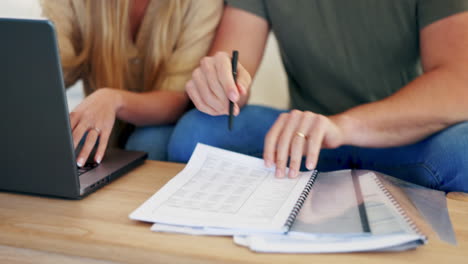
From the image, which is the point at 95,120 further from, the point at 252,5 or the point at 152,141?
the point at 252,5

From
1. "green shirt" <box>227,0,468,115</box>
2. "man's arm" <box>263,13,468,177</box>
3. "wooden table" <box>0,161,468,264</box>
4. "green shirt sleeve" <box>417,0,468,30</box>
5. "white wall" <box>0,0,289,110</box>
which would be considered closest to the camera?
"wooden table" <box>0,161,468,264</box>

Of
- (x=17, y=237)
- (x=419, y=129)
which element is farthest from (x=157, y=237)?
(x=419, y=129)

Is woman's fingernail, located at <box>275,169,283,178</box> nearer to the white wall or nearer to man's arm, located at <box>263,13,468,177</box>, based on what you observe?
man's arm, located at <box>263,13,468,177</box>

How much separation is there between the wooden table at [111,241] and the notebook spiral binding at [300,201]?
0.19 ft

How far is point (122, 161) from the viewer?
0.85 m

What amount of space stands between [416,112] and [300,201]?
1.20 feet

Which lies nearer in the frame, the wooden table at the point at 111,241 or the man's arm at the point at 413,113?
the wooden table at the point at 111,241

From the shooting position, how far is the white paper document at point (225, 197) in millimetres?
584

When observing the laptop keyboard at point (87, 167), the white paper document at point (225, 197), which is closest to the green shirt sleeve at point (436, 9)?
the white paper document at point (225, 197)

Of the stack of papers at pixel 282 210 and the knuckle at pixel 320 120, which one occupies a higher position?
the knuckle at pixel 320 120

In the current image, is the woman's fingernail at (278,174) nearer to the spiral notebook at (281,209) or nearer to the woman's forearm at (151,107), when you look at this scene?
the spiral notebook at (281,209)

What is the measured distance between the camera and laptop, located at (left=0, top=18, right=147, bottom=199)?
1.79ft

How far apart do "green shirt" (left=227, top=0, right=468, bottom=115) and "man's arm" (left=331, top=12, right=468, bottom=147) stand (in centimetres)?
25

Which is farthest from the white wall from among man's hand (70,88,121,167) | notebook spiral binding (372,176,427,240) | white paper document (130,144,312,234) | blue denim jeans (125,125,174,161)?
notebook spiral binding (372,176,427,240)
